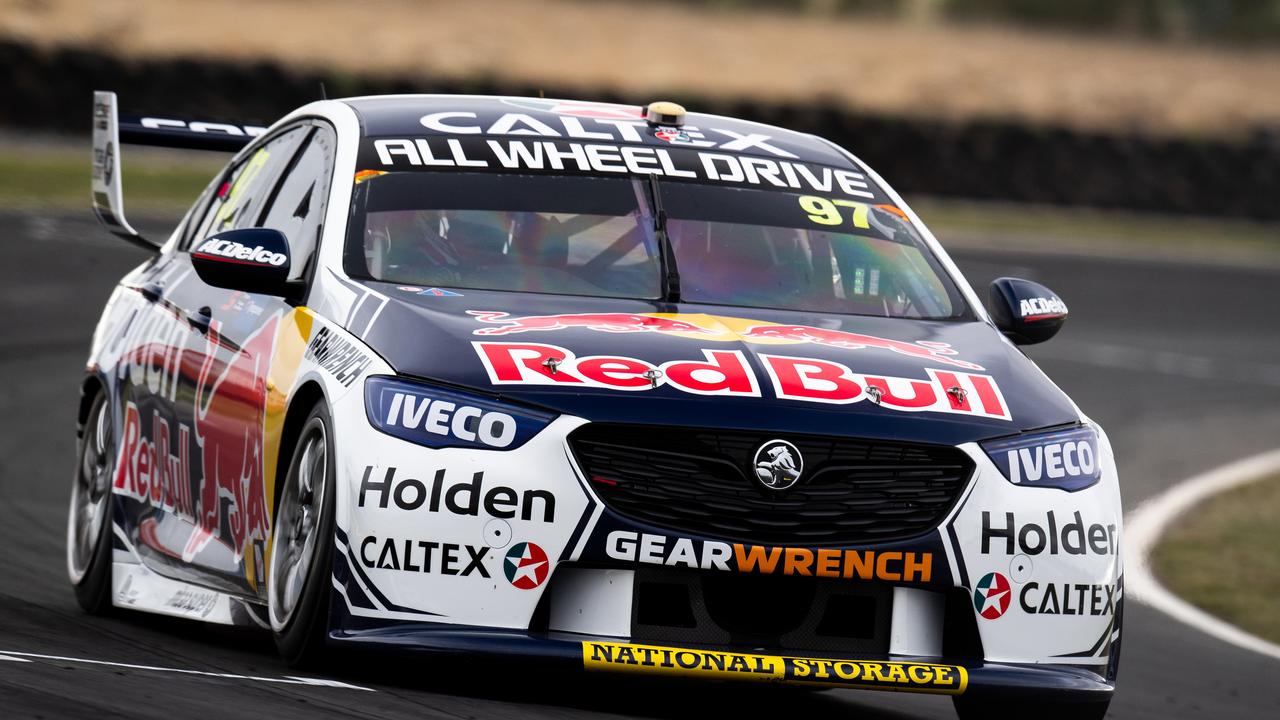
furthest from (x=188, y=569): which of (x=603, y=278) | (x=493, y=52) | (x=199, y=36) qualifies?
(x=493, y=52)

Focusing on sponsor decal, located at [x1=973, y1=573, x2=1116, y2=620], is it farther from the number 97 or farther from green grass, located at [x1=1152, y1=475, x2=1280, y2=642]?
green grass, located at [x1=1152, y1=475, x2=1280, y2=642]

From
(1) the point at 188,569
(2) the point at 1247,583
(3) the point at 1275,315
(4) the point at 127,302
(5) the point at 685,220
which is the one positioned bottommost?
(3) the point at 1275,315

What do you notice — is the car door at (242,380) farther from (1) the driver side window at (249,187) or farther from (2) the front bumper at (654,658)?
(2) the front bumper at (654,658)

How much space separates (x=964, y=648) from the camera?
18.5 feet

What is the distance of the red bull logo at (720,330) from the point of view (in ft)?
18.9

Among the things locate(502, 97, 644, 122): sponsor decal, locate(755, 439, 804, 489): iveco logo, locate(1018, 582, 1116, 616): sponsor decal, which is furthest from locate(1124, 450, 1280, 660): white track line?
locate(755, 439, 804, 489): iveco logo

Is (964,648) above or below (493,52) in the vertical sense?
above

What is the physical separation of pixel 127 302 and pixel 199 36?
2782 cm

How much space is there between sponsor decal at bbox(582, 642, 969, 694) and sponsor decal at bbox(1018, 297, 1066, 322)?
4.25 feet

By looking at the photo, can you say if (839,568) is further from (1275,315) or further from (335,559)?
(1275,315)

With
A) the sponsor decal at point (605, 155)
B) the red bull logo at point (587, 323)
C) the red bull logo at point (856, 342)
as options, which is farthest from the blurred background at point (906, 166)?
the sponsor decal at point (605, 155)

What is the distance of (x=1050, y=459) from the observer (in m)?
5.72

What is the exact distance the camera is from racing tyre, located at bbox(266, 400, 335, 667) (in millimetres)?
5492

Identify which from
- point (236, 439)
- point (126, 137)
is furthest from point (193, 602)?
point (126, 137)
